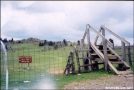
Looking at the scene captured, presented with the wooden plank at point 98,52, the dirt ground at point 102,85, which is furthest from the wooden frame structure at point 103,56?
the dirt ground at point 102,85

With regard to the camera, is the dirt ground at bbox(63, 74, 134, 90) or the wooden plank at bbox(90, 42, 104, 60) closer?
the dirt ground at bbox(63, 74, 134, 90)

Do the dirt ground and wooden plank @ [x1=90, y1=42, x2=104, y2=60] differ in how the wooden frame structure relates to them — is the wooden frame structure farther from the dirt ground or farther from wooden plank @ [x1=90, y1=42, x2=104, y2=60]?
the dirt ground

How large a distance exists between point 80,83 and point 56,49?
309 inches

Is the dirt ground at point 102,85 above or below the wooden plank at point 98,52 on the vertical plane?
below

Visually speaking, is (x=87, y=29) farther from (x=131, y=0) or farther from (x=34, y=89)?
(x=34, y=89)

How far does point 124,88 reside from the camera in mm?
5734

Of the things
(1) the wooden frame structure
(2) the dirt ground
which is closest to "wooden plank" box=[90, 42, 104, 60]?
(1) the wooden frame structure

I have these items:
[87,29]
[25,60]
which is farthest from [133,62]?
[25,60]

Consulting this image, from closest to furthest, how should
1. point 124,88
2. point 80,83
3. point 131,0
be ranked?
point 124,88 → point 131,0 → point 80,83

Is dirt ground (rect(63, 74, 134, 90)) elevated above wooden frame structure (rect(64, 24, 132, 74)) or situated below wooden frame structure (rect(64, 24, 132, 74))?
below

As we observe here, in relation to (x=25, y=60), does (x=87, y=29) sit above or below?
above

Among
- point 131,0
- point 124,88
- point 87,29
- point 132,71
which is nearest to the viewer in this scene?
point 124,88

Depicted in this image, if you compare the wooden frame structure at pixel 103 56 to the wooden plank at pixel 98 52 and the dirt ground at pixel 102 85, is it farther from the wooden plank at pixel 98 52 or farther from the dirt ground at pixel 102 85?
the dirt ground at pixel 102 85

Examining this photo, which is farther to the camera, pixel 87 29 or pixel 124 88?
pixel 87 29
